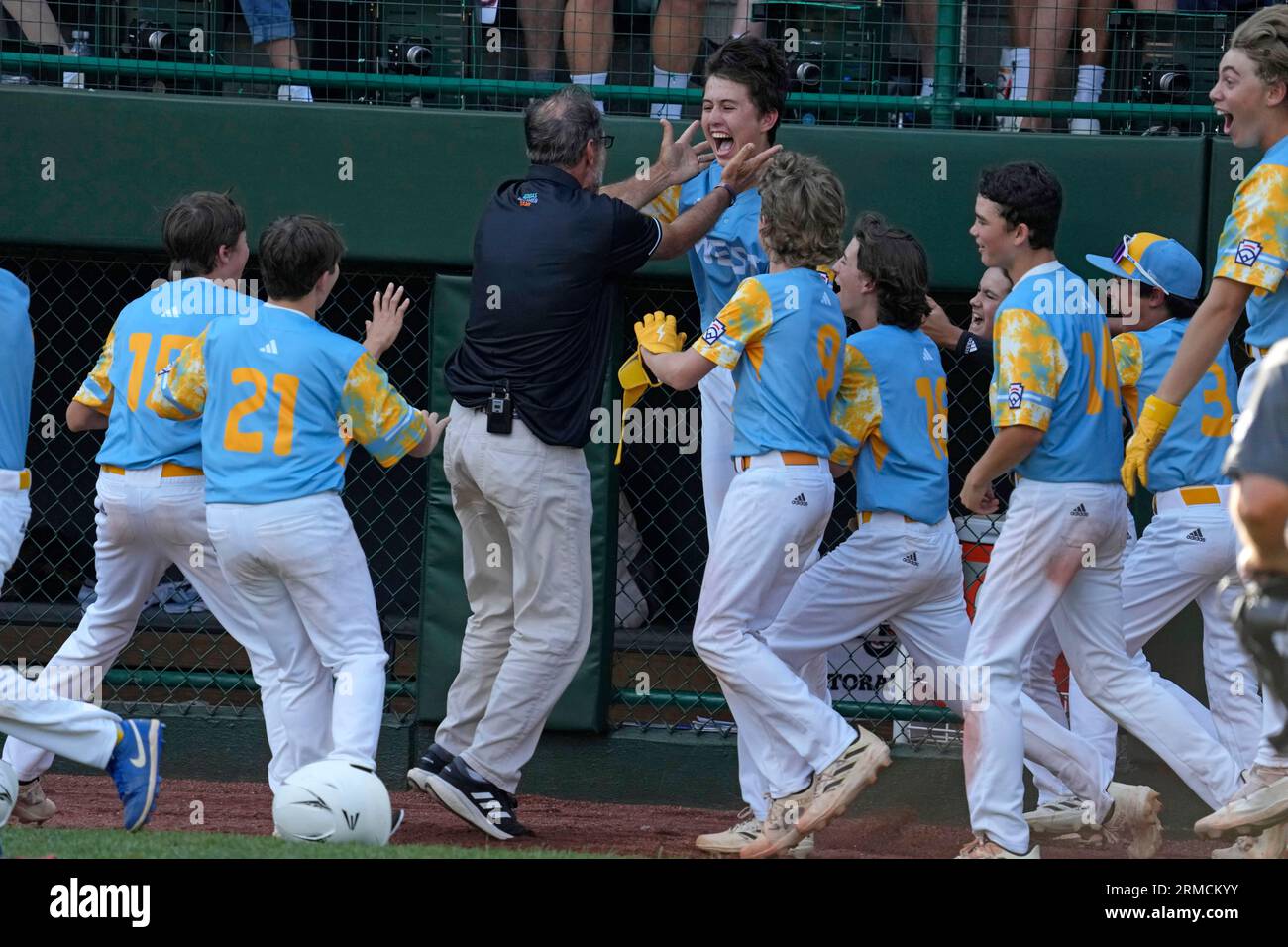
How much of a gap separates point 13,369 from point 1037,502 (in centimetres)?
314

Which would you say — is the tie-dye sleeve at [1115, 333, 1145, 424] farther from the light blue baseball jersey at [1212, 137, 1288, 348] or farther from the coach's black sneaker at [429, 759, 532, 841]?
the coach's black sneaker at [429, 759, 532, 841]

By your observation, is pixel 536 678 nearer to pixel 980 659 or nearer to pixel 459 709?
pixel 459 709

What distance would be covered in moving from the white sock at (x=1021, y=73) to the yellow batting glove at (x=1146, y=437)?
2.77m

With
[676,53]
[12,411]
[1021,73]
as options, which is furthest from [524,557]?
[1021,73]

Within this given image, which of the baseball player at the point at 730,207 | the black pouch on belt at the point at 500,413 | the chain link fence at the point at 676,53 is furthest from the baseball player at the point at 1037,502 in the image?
the chain link fence at the point at 676,53

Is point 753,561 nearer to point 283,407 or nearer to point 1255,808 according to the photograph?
Answer: point 283,407

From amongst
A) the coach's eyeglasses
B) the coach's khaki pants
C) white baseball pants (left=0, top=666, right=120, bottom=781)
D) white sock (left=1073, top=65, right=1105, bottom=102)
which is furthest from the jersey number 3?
white sock (left=1073, top=65, right=1105, bottom=102)

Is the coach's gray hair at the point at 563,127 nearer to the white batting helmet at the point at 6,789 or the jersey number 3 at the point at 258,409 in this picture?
the jersey number 3 at the point at 258,409

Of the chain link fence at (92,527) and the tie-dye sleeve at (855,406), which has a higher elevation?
the tie-dye sleeve at (855,406)

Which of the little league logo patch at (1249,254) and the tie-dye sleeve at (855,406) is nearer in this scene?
the little league logo patch at (1249,254)

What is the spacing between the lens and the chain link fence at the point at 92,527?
7.27m

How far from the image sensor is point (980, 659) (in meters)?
4.92

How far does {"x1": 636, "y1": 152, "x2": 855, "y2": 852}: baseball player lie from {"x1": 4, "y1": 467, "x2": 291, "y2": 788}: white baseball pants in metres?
1.49

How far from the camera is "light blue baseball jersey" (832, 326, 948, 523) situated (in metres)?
5.44
